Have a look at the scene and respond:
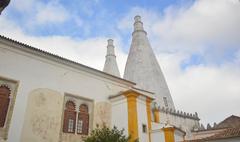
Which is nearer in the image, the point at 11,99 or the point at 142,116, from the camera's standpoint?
the point at 11,99

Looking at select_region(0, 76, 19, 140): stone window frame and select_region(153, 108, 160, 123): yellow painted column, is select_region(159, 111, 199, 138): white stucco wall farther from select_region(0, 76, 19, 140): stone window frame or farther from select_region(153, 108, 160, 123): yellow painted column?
select_region(0, 76, 19, 140): stone window frame

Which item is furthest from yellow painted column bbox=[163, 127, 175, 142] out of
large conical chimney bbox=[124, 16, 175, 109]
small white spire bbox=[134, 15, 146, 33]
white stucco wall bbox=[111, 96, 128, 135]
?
small white spire bbox=[134, 15, 146, 33]

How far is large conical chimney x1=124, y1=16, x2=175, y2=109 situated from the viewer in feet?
90.5

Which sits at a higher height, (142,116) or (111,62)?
(111,62)

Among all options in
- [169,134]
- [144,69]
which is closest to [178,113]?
[144,69]

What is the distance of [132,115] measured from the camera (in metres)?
14.8

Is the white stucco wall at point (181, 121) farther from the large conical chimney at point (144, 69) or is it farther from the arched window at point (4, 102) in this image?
the arched window at point (4, 102)

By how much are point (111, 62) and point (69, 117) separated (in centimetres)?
2070

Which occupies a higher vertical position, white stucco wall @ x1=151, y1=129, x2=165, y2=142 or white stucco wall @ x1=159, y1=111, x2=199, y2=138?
white stucco wall @ x1=159, y1=111, x2=199, y2=138

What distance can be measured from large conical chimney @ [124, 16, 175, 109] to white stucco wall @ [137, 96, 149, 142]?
1029cm

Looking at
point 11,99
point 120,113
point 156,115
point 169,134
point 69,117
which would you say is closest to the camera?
point 11,99

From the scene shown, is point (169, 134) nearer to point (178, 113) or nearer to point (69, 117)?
point (69, 117)

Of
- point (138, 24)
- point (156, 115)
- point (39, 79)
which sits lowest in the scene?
point (156, 115)

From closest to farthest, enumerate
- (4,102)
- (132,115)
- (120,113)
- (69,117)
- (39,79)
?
1. (4,102)
2. (39,79)
3. (69,117)
4. (132,115)
5. (120,113)
